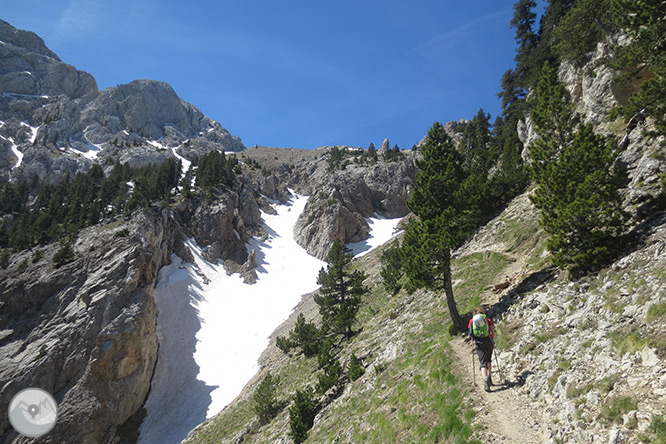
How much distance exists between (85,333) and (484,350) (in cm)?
4866

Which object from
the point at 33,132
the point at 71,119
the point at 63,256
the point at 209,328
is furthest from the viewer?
the point at 71,119

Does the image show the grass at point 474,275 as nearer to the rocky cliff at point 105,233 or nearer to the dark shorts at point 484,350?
the dark shorts at point 484,350

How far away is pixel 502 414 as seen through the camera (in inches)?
348

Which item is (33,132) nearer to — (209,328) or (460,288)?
(209,328)

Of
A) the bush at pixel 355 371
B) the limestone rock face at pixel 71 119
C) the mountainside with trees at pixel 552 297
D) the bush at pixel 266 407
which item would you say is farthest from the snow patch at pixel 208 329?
the limestone rock face at pixel 71 119

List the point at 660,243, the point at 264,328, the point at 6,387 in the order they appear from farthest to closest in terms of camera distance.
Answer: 1. the point at 264,328
2. the point at 6,387
3. the point at 660,243

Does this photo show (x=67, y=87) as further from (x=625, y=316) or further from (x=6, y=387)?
(x=625, y=316)

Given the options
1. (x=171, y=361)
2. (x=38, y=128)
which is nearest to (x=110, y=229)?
(x=171, y=361)

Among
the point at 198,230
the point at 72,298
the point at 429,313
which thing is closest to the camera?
the point at 429,313

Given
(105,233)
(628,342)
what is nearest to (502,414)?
(628,342)

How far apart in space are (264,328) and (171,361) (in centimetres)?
1421

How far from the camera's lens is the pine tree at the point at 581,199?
1125 cm

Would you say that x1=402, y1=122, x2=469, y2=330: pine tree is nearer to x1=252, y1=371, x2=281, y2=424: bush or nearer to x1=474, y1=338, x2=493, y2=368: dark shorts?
x1=474, y1=338, x2=493, y2=368: dark shorts

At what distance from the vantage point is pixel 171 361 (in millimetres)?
46844
